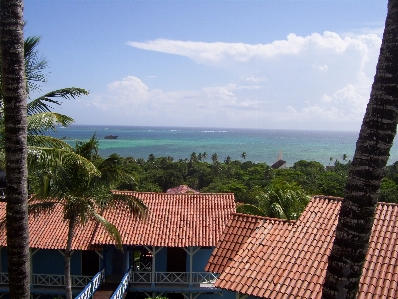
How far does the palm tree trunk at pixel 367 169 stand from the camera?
3824 mm

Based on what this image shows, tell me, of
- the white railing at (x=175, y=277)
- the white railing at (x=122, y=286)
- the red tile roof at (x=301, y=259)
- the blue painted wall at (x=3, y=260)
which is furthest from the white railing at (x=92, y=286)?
the red tile roof at (x=301, y=259)

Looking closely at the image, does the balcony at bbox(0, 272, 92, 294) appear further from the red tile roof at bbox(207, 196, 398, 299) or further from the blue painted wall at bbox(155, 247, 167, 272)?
the red tile roof at bbox(207, 196, 398, 299)

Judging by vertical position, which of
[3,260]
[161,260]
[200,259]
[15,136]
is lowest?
[3,260]

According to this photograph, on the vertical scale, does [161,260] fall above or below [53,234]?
below

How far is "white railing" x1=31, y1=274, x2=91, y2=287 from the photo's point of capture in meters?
16.9

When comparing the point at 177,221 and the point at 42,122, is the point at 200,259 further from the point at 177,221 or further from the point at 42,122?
the point at 42,122

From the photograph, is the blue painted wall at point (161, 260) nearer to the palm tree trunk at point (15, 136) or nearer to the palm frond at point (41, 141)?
the palm frond at point (41, 141)

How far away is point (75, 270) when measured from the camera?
17.8 meters

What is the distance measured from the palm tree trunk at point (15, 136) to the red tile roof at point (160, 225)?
10.4 metres

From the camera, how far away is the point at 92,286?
15.2 meters

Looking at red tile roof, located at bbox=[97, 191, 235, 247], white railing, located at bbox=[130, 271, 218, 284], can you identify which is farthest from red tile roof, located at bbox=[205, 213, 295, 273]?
white railing, located at bbox=[130, 271, 218, 284]

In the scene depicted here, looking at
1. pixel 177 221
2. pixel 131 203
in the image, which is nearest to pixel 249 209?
pixel 177 221

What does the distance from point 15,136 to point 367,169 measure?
4.25 metres

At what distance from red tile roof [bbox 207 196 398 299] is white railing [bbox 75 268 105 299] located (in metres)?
5.73
